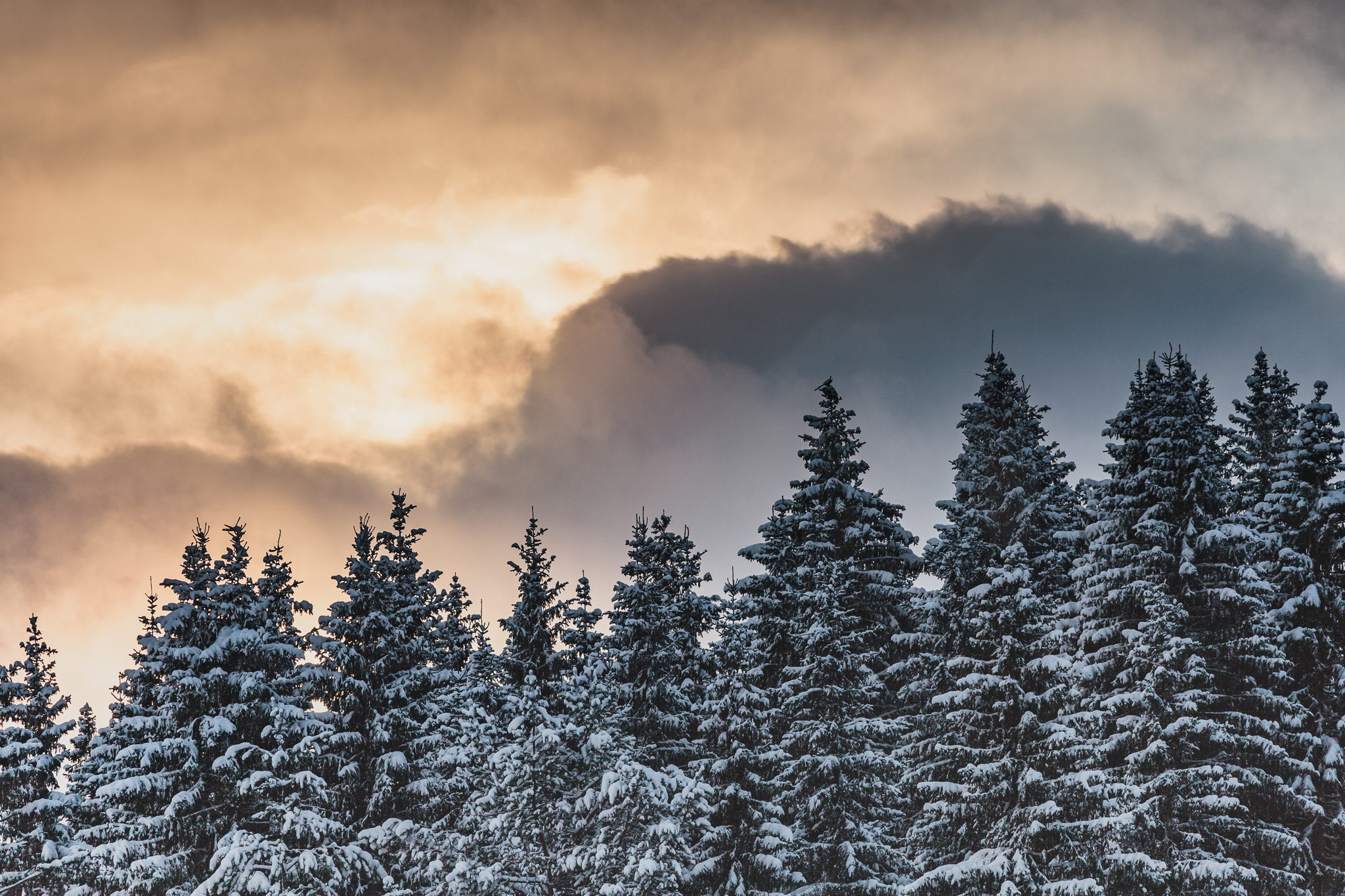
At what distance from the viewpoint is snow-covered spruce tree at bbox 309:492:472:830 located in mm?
30641

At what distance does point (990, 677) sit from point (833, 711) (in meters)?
5.52

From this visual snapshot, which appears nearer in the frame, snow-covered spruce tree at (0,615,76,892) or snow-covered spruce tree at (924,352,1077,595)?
snow-covered spruce tree at (924,352,1077,595)

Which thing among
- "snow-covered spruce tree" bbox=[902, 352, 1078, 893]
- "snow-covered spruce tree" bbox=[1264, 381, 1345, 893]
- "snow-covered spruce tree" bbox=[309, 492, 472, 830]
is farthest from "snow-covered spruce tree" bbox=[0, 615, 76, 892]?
"snow-covered spruce tree" bbox=[1264, 381, 1345, 893]

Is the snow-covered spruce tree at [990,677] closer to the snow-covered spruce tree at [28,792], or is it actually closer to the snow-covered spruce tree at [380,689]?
the snow-covered spruce tree at [380,689]

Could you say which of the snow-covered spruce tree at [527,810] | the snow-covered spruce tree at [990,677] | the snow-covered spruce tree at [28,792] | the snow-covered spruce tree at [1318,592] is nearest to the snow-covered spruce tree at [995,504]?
the snow-covered spruce tree at [990,677]

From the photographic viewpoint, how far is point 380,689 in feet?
103

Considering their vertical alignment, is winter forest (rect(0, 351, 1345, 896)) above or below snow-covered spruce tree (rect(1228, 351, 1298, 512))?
below

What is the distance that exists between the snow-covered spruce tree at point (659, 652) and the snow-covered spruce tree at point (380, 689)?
5958mm

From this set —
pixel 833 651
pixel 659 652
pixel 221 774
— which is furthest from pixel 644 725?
pixel 221 774

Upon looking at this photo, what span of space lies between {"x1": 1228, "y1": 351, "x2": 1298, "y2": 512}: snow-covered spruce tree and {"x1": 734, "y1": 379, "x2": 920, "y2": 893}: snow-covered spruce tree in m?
12.7

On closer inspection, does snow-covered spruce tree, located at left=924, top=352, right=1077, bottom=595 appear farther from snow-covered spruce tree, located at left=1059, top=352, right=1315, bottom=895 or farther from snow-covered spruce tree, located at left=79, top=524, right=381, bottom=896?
snow-covered spruce tree, located at left=79, top=524, right=381, bottom=896

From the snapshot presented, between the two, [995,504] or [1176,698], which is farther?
[995,504]

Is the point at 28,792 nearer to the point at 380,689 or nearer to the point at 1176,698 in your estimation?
the point at 380,689

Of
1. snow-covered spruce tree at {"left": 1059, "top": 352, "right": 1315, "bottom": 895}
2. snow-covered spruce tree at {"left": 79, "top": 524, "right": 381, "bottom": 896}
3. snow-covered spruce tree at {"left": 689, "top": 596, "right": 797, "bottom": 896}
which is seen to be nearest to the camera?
snow-covered spruce tree at {"left": 1059, "top": 352, "right": 1315, "bottom": 895}
